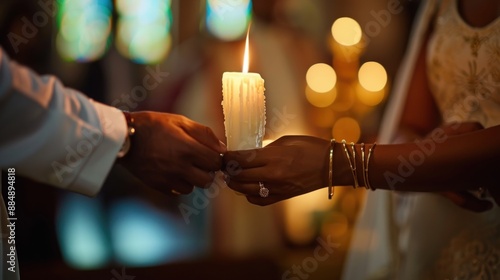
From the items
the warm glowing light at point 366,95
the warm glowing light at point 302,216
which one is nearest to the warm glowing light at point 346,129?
the warm glowing light at point 366,95

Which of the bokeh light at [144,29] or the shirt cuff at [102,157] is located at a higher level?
the shirt cuff at [102,157]

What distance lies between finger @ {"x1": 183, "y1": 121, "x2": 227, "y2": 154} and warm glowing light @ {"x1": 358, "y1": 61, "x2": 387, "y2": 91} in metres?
3.39

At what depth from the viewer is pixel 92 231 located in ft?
13.3

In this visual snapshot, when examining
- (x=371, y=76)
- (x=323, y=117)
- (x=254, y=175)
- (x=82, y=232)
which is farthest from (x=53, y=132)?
(x=371, y=76)

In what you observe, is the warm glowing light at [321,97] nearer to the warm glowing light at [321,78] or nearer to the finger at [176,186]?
the warm glowing light at [321,78]

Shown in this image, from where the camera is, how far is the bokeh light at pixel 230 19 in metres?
4.10

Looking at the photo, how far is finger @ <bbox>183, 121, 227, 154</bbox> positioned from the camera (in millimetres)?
1271

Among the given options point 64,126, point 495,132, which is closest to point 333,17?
point 495,132

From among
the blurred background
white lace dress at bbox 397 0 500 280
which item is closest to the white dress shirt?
white lace dress at bbox 397 0 500 280

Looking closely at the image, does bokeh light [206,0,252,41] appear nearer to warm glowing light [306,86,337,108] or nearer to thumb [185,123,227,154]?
warm glowing light [306,86,337,108]

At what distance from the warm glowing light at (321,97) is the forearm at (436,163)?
9.51ft

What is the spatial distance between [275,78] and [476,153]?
227cm

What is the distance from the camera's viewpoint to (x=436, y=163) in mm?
1353

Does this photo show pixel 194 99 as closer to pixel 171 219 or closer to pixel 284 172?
pixel 171 219
